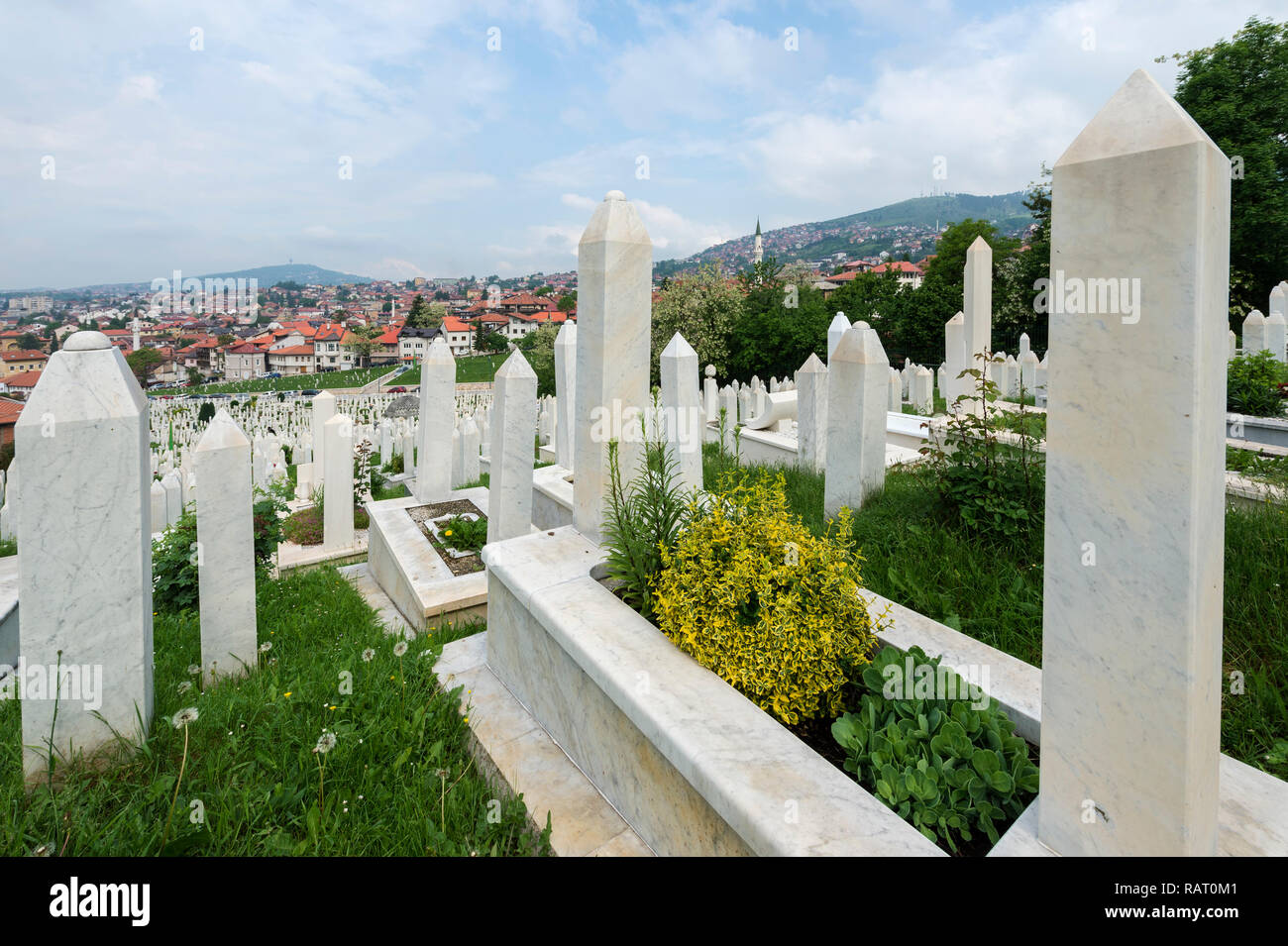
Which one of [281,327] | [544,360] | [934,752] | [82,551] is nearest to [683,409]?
[934,752]

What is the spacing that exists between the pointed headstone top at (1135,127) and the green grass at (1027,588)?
227 centimetres

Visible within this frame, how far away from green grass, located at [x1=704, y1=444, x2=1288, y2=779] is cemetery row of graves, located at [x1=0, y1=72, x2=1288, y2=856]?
0.02m

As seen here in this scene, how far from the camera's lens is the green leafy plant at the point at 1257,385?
22.8ft

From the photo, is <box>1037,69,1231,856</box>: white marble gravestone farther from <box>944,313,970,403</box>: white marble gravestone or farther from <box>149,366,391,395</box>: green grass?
<box>149,366,391,395</box>: green grass

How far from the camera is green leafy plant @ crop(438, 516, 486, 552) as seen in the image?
6.20 metres

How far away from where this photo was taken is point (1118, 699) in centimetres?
153

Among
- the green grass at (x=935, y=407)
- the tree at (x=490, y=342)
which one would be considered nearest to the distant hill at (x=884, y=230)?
the tree at (x=490, y=342)

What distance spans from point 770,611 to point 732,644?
0.67ft

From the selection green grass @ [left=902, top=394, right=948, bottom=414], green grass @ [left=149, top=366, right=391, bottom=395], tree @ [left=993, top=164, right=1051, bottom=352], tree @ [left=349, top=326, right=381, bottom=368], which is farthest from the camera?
tree @ [left=349, top=326, right=381, bottom=368]

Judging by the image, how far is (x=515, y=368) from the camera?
549 cm

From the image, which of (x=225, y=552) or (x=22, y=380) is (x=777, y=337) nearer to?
(x=22, y=380)

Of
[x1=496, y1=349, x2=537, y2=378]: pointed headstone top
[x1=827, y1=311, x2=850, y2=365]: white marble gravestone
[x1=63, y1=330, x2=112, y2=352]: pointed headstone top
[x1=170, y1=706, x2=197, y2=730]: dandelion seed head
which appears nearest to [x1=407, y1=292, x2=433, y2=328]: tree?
[x1=827, y1=311, x2=850, y2=365]: white marble gravestone

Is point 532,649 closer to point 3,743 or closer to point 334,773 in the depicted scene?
point 334,773

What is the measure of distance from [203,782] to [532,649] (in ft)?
4.58
